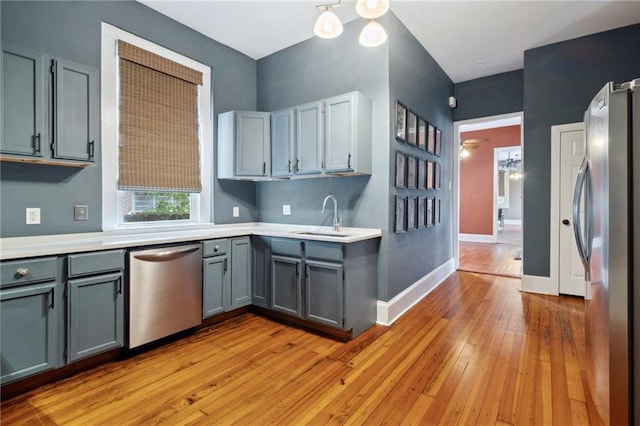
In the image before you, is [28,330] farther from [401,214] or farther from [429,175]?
[429,175]

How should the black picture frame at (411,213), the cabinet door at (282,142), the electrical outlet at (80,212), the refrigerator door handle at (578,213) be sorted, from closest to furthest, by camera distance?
the refrigerator door handle at (578,213) → the electrical outlet at (80,212) → the cabinet door at (282,142) → the black picture frame at (411,213)

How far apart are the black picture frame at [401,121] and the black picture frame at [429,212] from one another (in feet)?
3.39

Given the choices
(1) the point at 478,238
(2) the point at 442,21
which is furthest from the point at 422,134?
(1) the point at 478,238

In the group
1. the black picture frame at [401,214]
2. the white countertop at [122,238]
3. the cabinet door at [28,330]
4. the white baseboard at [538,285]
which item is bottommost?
the white baseboard at [538,285]

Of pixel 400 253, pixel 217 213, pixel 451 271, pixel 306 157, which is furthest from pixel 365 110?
pixel 451 271

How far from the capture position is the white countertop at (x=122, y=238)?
6.34 feet

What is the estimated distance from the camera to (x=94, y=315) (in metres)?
2.10

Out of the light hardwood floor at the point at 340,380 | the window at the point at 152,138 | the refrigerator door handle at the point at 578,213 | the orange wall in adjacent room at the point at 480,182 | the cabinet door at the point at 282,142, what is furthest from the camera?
the orange wall in adjacent room at the point at 480,182

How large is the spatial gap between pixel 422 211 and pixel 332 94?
A: 1.71 meters

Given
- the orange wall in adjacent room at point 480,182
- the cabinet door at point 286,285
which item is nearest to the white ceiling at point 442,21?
the cabinet door at point 286,285

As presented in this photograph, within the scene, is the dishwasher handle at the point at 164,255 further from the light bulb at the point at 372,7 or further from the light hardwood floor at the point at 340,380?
the light bulb at the point at 372,7

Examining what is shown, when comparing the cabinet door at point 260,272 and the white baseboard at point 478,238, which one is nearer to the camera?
the cabinet door at point 260,272

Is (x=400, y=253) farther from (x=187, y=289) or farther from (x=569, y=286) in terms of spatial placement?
(x=569, y=286)

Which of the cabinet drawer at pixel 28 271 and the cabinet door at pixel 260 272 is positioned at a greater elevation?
the cabinet drawer at pixel 28 271
